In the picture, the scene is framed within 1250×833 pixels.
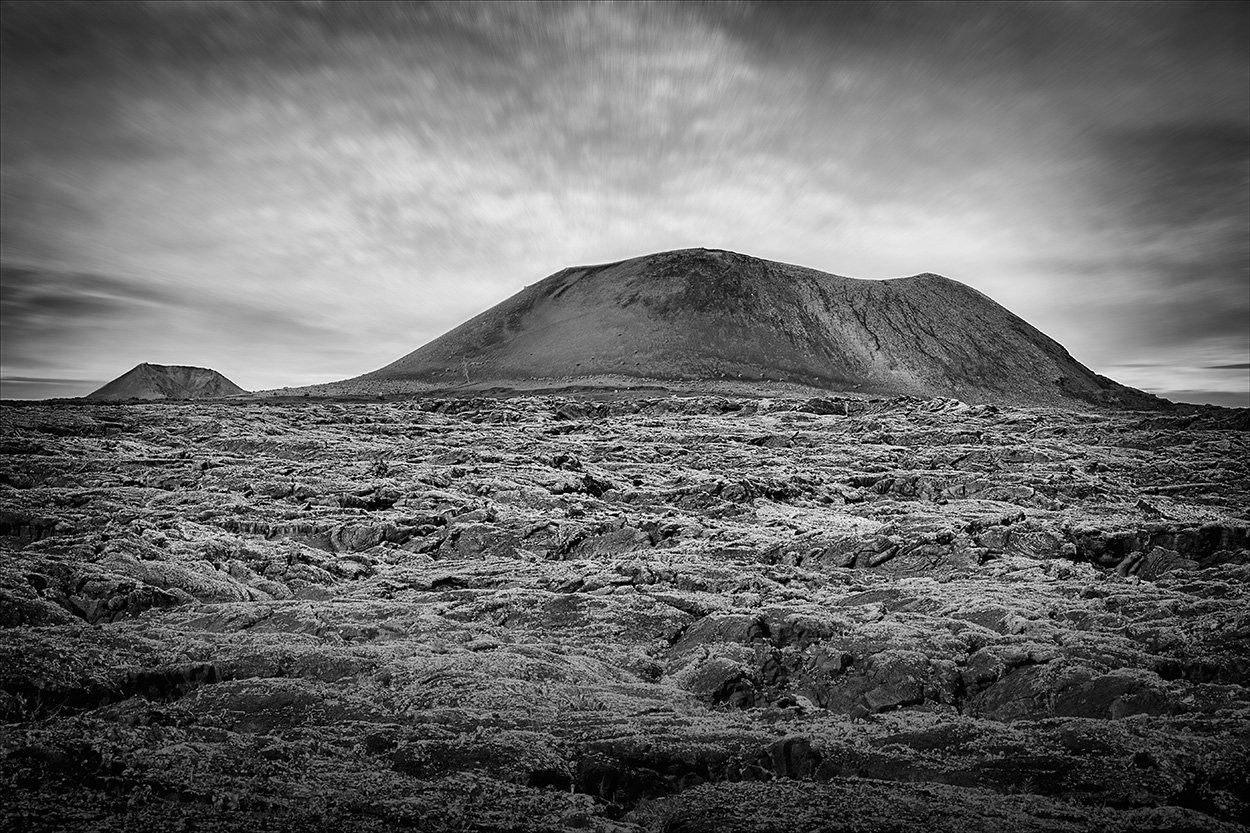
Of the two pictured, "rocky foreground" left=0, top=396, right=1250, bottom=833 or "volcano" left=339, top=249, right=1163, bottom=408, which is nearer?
"rocky foreground" left=0, top=396, right=1250, bottom=833

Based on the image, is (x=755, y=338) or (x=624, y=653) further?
(x=755, y=338)

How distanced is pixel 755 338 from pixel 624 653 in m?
129

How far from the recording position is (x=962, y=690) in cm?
1070

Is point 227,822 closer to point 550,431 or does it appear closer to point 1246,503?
point 1246,503

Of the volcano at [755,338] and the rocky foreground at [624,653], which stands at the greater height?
the volcano at [755,338]

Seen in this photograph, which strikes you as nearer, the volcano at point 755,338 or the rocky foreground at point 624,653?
the rocky foreground at point 624,653

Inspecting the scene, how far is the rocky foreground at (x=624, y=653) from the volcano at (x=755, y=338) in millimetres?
88001

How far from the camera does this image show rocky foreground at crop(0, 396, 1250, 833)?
7809 millimetres

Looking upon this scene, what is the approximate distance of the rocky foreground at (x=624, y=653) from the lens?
25.6 ft

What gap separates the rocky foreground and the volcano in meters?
88.0

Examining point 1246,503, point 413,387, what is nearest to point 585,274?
point 413,387

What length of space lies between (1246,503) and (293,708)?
27893mm

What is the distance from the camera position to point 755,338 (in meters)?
138

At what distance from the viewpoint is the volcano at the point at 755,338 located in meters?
127
